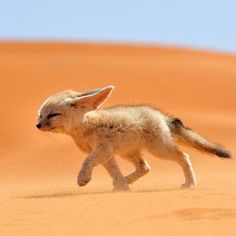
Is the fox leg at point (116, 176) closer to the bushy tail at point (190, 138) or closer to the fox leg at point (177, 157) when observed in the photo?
the fox leg at point (177, 157)

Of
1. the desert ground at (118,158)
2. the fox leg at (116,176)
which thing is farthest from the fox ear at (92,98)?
the desert ground at (118,158)

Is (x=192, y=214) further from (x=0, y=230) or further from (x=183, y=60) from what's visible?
(x=183, y=60)

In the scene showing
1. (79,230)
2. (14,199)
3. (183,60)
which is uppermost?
(79,230)

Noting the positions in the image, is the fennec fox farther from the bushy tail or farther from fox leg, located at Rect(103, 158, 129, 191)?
the bushy tail

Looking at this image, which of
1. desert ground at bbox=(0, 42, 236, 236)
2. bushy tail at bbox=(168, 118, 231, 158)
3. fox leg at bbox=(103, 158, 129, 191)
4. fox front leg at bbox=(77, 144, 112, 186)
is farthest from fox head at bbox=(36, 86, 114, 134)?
bushy tail at bbox=(168, 118, 231, 158)

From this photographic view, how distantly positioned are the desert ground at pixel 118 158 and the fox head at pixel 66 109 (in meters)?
0.81

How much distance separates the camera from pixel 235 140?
1666 centimetres

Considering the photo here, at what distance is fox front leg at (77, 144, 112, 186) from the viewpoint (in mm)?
8352

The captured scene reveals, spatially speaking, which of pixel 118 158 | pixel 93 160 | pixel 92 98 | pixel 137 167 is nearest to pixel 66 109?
pixel 92 98

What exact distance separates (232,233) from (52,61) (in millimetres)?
30548

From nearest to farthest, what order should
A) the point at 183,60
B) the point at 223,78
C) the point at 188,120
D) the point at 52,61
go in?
the point at 188,120
the point at 223,78
the point at 52,61
the point at 183,60

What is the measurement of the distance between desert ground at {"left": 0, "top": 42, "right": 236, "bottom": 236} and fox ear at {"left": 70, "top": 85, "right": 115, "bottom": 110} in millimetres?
1049

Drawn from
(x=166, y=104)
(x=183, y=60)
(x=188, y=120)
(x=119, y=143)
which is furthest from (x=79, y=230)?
(x=183, y=60)

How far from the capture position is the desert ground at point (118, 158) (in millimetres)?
5828
